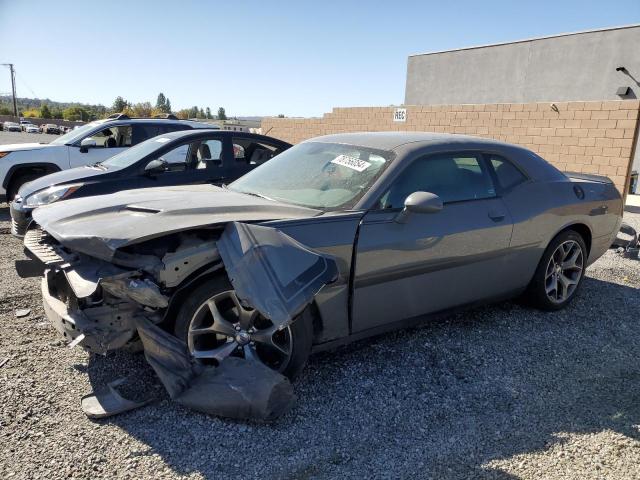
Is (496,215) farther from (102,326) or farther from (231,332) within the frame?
(102,326)

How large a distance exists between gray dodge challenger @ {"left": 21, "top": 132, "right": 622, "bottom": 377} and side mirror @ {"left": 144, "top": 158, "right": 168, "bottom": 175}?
8.46 feet

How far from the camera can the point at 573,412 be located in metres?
3.05

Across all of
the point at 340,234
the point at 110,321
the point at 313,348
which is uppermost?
the point at 340,234

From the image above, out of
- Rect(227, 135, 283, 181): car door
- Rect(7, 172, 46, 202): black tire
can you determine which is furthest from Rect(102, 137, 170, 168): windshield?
Rect(7, 172, 46, 202): black tire

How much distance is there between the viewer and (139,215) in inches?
120

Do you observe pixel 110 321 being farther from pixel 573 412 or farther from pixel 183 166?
pixel 183 166

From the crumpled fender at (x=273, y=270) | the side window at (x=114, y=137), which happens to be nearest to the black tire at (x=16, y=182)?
the side window at (x=114, y=137)

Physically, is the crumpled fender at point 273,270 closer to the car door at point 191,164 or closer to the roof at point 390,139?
the roof at point 390,139

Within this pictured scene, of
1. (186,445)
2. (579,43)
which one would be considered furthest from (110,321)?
(579,43)

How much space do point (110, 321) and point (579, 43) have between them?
19904 mm

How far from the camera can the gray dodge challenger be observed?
107 inches

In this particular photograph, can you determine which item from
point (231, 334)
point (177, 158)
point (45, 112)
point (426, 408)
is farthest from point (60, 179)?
point (45, 112)

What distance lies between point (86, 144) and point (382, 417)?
761 centimetres

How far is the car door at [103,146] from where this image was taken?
846 centimetres
